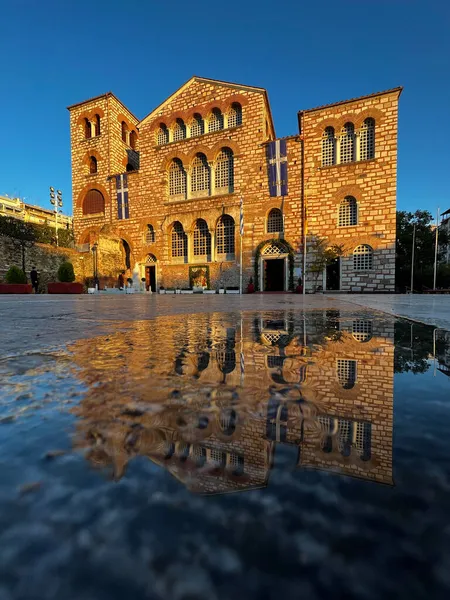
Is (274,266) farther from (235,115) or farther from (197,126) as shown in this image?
(197,126)

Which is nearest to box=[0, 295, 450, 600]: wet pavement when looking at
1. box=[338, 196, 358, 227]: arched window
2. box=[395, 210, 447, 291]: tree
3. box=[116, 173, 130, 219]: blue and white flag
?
box=[338, 196, 358, 227]: arched window

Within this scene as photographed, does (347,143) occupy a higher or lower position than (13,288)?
higher

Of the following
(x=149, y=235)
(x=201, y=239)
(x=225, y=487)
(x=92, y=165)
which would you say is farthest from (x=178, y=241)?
(x=225, y=487)

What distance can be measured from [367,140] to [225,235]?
375 inches

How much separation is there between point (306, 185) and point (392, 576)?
757 inches

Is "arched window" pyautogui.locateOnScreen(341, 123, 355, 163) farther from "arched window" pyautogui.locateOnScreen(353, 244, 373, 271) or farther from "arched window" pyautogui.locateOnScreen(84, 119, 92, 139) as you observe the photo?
"arched window" pyautogui.locateOnScreen(84, 119, 92, 139)

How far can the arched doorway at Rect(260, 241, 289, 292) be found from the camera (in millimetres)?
18438

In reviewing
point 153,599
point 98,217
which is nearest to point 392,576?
point 153,599

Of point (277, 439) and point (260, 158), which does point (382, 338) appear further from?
point (260, 158)

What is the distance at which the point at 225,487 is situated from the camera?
16.0 inches

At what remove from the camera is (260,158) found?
60.5ft

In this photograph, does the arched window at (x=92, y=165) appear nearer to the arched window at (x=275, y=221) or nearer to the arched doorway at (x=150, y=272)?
the arched doorway at (x=150, y=272)

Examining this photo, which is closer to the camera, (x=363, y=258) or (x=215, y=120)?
(x=363, y=258)

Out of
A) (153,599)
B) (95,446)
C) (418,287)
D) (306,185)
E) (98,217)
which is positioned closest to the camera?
(153,599)
